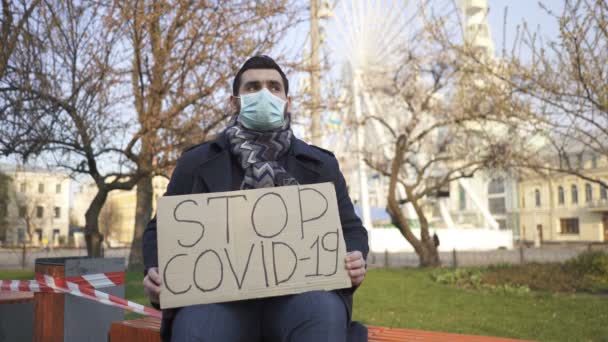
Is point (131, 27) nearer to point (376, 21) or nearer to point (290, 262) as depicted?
point (290, 262)

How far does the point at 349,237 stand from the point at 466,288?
33.3 ft

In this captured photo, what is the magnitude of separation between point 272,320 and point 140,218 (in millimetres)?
14992

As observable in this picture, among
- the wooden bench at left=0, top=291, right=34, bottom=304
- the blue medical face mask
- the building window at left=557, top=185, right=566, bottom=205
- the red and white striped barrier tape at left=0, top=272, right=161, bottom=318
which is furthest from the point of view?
the building window at left=557, top=185, right=566, bottom=205

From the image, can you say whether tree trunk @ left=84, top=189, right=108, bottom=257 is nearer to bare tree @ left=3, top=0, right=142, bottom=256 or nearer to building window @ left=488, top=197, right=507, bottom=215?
bare tree @ left=3, top=0, right=142, bottom=256

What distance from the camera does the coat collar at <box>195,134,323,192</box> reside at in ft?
8.11

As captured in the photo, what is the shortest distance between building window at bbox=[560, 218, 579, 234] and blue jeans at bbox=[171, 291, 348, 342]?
59652mm

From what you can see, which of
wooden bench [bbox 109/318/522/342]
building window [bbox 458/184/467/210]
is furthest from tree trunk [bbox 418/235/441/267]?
building window [bbox 458/184/467/210]

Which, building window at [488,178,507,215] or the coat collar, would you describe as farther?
building window at [488,178,507,215]

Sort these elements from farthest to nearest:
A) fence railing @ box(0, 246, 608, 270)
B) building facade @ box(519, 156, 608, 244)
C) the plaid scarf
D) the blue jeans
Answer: building facade @ box(519, 156, 608, 244)
fence railing @ box(0, 246, 608, 270)
the plaid scarf
the blue jeans

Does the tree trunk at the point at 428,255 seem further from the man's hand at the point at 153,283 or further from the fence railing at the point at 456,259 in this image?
the man's hand at the point at 153,283

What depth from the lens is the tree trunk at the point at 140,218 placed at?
53.0ft

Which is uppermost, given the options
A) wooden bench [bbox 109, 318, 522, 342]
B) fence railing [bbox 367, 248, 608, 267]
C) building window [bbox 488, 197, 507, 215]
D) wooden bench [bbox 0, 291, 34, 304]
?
building window [bbox 488, 197, 507, 215]

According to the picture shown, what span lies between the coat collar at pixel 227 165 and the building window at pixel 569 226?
2336 inches

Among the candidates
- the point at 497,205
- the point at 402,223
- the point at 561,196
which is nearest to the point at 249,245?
the point at 402,223
